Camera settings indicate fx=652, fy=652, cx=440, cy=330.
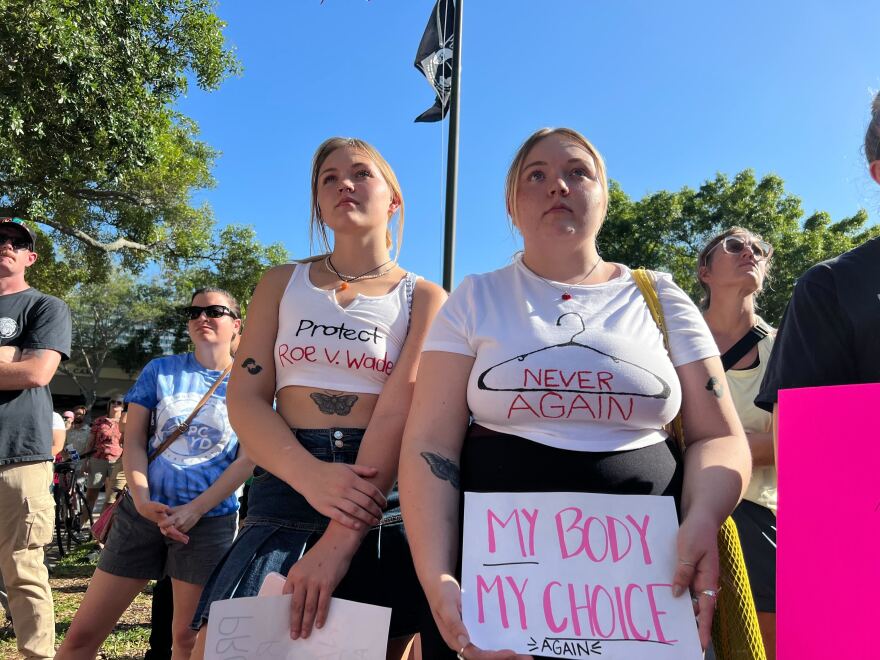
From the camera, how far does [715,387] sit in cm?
159

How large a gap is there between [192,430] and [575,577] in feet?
7.83

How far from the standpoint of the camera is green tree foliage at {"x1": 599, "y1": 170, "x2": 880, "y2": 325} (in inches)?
780

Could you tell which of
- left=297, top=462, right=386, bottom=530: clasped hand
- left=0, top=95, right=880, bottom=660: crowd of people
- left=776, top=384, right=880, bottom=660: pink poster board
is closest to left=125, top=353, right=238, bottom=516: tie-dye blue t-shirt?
left=0, top=95, right=880, bottom=660: crowd of people

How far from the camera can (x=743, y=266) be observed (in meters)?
3.06

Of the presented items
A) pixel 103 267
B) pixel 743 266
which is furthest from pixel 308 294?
pixel 103 267

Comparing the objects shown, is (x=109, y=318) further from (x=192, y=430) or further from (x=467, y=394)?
(x=467, y=394)

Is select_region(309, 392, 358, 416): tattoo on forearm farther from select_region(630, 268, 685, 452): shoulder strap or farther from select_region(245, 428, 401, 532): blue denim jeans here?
select_region(630, 268, 685, 452): shoulder strap

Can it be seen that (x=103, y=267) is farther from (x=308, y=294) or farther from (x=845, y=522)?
(x=845, y=522)

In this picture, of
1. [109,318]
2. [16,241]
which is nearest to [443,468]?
[16,241]

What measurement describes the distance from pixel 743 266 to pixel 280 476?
2378mm

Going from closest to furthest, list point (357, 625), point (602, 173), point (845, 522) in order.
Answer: point (845, 522) < point (357, 625) < point (602, 173)

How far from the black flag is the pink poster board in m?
6.75

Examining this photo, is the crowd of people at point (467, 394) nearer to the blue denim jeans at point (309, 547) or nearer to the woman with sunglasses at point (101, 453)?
the blue denim jeans at point (309, 547)

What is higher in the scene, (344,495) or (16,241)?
(16,241)
